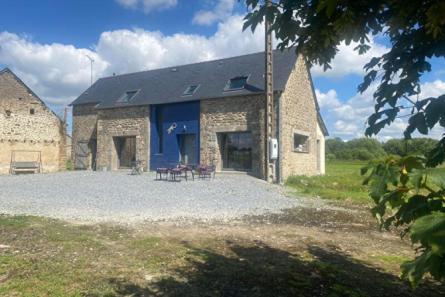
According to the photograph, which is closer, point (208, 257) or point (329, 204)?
point (208, 257)

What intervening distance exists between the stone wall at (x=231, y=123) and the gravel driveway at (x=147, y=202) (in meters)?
3.43

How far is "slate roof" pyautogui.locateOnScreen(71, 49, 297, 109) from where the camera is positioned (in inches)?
742

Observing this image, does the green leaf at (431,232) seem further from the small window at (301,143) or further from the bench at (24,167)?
the bench at (24,167)

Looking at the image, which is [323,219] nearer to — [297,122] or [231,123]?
[231,123]

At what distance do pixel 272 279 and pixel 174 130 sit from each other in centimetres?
1703

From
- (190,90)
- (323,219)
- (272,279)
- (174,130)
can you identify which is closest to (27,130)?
(174,130)

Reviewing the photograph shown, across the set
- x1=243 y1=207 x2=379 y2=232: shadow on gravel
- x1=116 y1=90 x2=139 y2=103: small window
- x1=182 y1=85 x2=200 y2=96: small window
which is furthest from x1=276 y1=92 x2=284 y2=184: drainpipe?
x1=116 y1=90 x2=139 y2=103: small window

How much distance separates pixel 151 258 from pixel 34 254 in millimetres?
1644

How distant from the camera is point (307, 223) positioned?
7453 millimetres

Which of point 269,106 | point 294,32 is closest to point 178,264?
point 294,32

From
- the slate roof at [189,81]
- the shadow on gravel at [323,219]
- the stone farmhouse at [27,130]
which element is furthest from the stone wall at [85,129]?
the shadow on gravel at [323,219]

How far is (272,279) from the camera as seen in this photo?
402cm

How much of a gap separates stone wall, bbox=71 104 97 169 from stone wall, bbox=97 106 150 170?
239 centimetres

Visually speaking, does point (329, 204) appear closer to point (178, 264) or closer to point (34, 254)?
point (178, 264)
